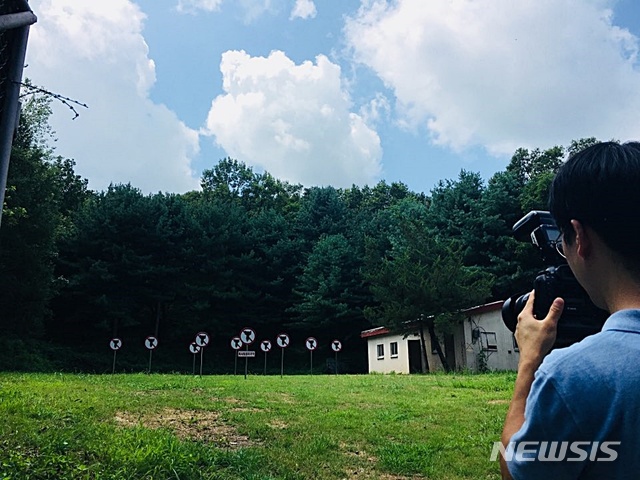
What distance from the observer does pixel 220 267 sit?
30.2 metres

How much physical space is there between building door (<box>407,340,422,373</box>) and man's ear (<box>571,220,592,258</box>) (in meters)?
23.5

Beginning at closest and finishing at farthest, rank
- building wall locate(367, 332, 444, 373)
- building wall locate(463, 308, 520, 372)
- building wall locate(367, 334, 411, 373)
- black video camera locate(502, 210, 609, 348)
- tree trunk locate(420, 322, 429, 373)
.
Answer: black video camera locate(502, 210, 609, 348) → building wall locate(463, 308, 520, 372) → tree trunk locate(420, 322, 429, 373) → building wall locate(367, 332, 444, 373) → building wall locate(367, 334, 411, 373)

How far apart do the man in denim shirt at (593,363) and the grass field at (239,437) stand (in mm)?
3995

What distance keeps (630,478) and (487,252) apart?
2737 centimetres

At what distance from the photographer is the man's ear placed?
0.98 m

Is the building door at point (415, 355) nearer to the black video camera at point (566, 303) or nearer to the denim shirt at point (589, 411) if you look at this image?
the black video camera at point (566, 303)

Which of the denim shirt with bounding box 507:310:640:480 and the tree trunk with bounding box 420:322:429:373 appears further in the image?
the tree trunk with bounding box 420:322:429:373

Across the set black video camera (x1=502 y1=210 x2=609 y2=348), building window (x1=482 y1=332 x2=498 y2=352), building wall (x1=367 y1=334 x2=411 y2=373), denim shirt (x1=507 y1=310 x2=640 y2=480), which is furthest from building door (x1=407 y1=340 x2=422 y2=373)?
denim shirt (x1=507 y1=310 x2=640 y2=480)

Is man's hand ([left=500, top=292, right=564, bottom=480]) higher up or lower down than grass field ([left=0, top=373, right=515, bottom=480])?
higher up

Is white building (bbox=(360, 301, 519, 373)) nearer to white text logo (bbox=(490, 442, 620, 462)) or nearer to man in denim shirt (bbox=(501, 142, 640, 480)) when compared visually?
man in denim shirt (bbox=(501, 142, 640, 480))

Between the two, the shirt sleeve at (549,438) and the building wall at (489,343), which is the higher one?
the building wall at (489,343)

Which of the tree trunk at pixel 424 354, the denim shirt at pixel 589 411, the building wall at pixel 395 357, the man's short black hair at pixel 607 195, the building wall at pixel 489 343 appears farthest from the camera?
the building wall at pixel 395 357

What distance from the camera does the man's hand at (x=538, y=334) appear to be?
42.1 inches

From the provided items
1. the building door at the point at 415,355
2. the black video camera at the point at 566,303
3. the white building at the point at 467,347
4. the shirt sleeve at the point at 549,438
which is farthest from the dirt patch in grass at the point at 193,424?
the building door at the point at 415,355
